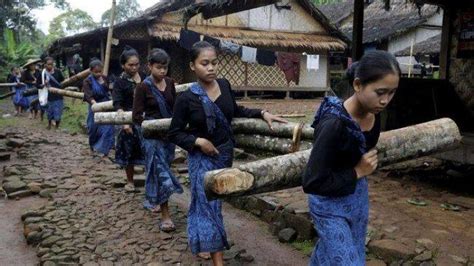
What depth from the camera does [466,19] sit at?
697cm

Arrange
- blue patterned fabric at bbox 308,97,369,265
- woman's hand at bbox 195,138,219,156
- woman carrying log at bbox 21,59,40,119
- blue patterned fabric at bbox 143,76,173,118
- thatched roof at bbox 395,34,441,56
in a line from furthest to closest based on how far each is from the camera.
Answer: thatched roof at bbox 395,34,441,56
woman carrying log at bbox 21,59,40,119
blue patterned fabric at bbox 143,76,173,118
woman's hand at bbox 195,138,219,156
blue patterned fabric at bbox 308,97,369,265

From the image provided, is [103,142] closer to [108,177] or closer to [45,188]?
[108,177]

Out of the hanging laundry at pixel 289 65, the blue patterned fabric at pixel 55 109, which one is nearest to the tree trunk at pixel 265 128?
the blue patterned fabric at pixel 55 109

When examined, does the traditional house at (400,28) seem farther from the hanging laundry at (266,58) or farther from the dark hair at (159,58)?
the dark hair at (159,58)

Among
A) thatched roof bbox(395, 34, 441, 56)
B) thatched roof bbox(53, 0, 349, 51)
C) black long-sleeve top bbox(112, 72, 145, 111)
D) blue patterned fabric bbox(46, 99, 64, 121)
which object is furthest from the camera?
thatched roof bbox(395, 34, 441, 56)

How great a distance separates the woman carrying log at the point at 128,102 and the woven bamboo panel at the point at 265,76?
13102 millimetres

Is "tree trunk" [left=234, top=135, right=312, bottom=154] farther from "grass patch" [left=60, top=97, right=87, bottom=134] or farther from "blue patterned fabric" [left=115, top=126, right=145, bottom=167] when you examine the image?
"grass patch" [left=60, top=97, right=87, bottom=134]

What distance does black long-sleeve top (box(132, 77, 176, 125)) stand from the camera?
4.19 metres

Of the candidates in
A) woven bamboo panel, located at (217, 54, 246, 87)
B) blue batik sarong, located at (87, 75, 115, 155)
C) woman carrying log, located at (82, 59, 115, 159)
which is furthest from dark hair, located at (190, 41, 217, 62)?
woven bamboo panel, located at (217, 54, 246, 87)

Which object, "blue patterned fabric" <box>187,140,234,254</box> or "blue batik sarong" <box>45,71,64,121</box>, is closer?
"blue patterned fabric" <box>187,140,234,254</box>

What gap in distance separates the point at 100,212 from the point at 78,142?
16.1 feet

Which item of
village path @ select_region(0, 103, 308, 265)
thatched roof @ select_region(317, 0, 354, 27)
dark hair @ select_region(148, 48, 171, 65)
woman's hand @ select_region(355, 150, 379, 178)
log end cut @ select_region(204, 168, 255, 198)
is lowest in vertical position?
village path @ select_region(0, 103, 308, 265)

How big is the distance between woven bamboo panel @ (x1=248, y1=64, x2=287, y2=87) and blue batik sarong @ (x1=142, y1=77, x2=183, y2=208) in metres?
14.2

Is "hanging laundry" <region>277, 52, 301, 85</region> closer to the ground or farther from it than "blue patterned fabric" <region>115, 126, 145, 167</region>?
farther from it
